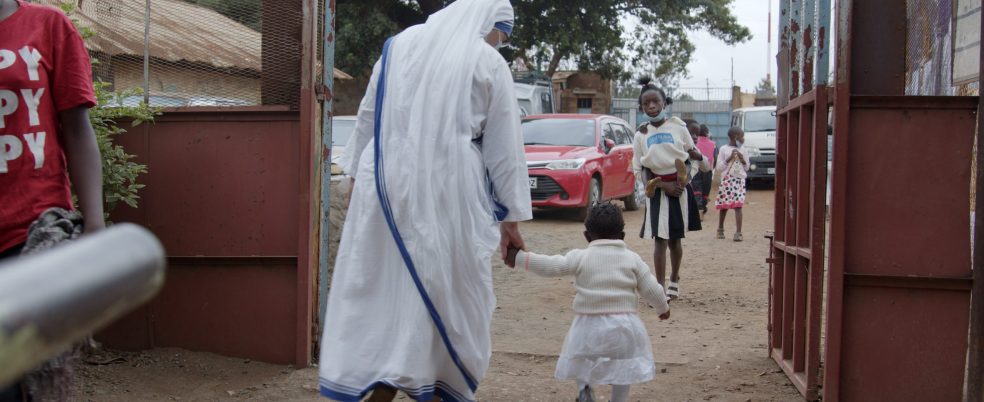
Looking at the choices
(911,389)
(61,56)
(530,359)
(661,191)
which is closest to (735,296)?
(661,191)

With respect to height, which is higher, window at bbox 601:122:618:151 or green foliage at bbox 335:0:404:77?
green foliage at bbox 335:0:404:77

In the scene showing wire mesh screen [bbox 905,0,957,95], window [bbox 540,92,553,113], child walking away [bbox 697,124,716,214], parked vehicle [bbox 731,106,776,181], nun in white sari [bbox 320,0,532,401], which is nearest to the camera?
nun in white sari [bbox 320,0,532,401]

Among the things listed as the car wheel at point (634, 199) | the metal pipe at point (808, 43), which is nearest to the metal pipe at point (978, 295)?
the metal pipe at point (808, 43)

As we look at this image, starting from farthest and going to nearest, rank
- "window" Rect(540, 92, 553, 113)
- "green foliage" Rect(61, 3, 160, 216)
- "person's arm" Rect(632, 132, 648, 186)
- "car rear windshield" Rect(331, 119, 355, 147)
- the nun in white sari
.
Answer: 1. "window" Rect(540, 92, 553, 113)
2. "car rear windshield" Rect(331, 119, 355, 147)
3. "person's arm" Rect(632, 132, 648, 186)
4. "green foliage" Rect(61, 3, 160, 216)
5. the nun in white sari

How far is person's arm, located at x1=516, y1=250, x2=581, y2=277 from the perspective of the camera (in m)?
4.05

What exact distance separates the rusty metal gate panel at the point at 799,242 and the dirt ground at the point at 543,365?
0.80 ft

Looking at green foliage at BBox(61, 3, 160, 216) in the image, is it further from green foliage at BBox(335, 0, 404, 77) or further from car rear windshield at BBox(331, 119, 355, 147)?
green foliage at BBox(335, 0, 404, 77)

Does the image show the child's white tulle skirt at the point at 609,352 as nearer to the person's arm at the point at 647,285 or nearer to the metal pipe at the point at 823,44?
the person's arm at the point at 647,285

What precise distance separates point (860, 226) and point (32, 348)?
394 centimetres

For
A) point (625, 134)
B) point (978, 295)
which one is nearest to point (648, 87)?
point (978, 295)

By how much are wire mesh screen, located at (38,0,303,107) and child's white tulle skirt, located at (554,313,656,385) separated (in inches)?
74.9

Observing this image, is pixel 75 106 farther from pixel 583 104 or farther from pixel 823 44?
pixel 583 104

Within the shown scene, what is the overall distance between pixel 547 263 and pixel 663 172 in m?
3.55

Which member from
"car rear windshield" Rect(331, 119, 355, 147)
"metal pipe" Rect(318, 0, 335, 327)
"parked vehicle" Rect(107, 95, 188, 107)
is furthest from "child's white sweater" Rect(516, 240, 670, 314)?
"car rear windshield" Rect(331, 119, 355, 147)
